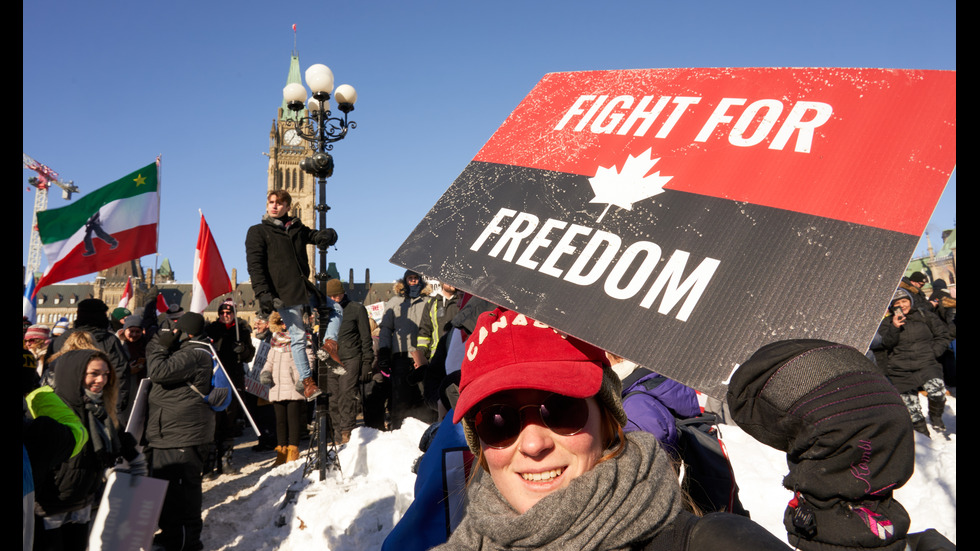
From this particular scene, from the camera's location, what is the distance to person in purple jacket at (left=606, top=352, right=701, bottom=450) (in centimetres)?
250

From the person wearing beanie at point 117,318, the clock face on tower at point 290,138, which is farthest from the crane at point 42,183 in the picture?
the person wearing beanie at point 117,318

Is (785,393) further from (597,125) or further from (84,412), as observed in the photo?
(84,412)

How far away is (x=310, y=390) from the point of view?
6.85 metres

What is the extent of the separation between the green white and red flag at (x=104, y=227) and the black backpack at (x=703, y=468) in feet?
29.2

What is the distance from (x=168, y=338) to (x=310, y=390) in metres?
1.68

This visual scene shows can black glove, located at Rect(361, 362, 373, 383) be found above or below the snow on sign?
below

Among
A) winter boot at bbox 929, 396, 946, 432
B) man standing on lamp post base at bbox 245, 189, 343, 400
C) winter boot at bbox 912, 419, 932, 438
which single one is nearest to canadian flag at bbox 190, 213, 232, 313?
man standing on lamp post base at bbox 245, 189, 343, 400

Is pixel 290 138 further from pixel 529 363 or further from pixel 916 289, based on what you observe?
pixel 529 363

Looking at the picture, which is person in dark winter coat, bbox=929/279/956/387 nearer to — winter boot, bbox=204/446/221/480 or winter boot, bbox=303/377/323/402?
winter boot, bbox=303/377/323/402

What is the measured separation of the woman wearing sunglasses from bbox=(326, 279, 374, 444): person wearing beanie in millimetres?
7109

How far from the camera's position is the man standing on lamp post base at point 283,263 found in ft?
21.1
